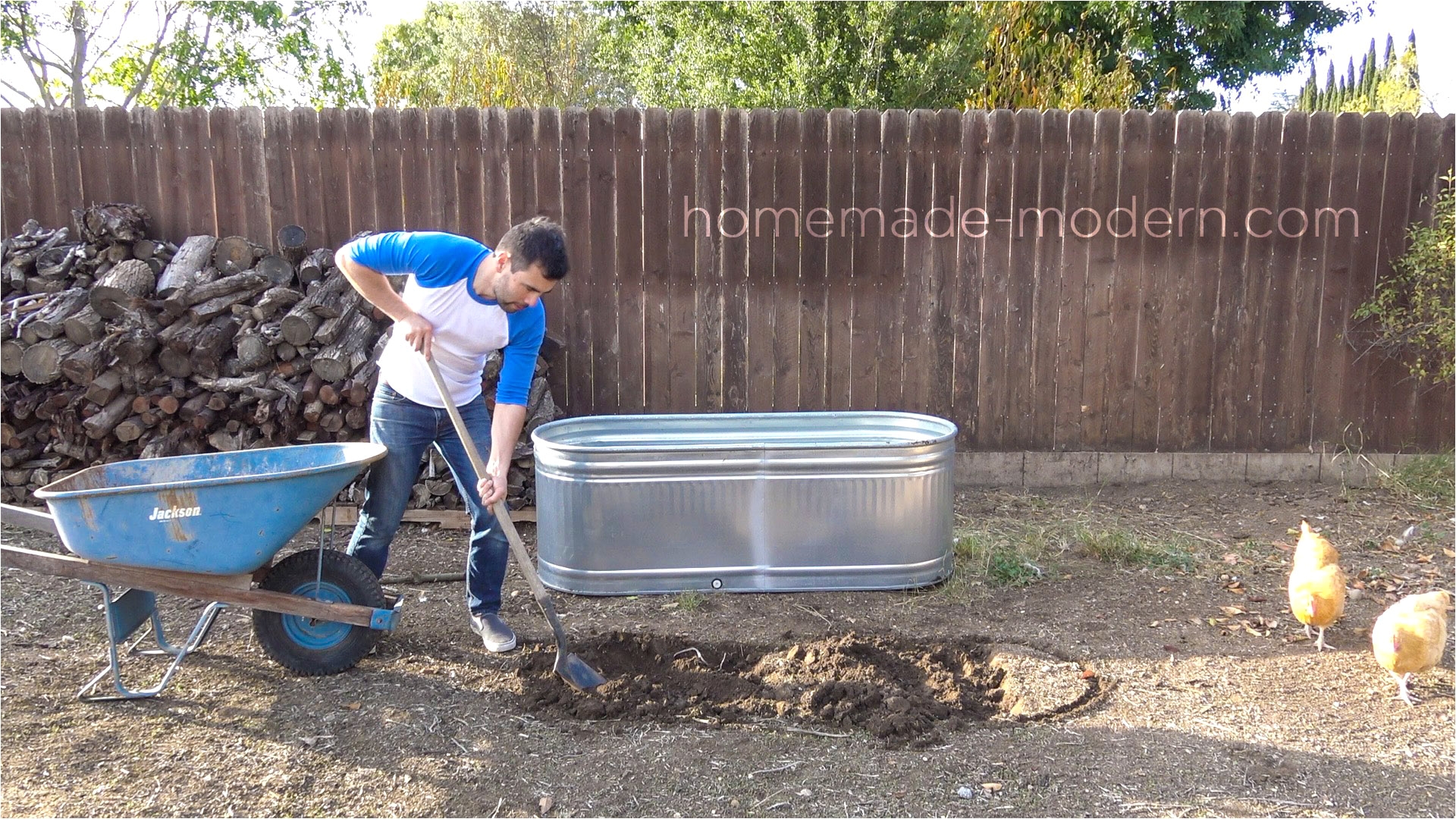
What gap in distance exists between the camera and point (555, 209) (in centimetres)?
610

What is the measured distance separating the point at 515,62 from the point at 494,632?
16.9 meters

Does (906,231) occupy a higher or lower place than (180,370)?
higher

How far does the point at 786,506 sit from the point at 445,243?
1.87 metres

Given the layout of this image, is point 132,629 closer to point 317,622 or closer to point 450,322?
point 317,622

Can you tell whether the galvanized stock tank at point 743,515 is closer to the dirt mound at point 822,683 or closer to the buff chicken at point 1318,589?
the dirt mound at point 822,683

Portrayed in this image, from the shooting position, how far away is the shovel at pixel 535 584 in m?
3.45

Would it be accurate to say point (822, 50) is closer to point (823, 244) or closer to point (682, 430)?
point (823, 244)

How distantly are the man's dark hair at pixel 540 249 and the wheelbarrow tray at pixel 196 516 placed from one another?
2.89ft

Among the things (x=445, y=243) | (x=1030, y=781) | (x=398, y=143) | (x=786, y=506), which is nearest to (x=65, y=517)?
(x=445, y=243)

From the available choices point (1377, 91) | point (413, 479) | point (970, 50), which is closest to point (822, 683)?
point (413, 479)

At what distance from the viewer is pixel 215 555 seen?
3.28 m

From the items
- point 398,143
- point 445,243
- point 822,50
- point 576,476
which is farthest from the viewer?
point 822,50

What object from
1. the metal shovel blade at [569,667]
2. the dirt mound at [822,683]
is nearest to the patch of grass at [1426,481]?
the dirt mound at [822,683]

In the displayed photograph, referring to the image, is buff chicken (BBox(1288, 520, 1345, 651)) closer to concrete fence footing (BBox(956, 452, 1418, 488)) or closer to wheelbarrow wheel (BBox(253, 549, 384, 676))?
concrete fence footing (BBox(956, 452, 1418, 488))
